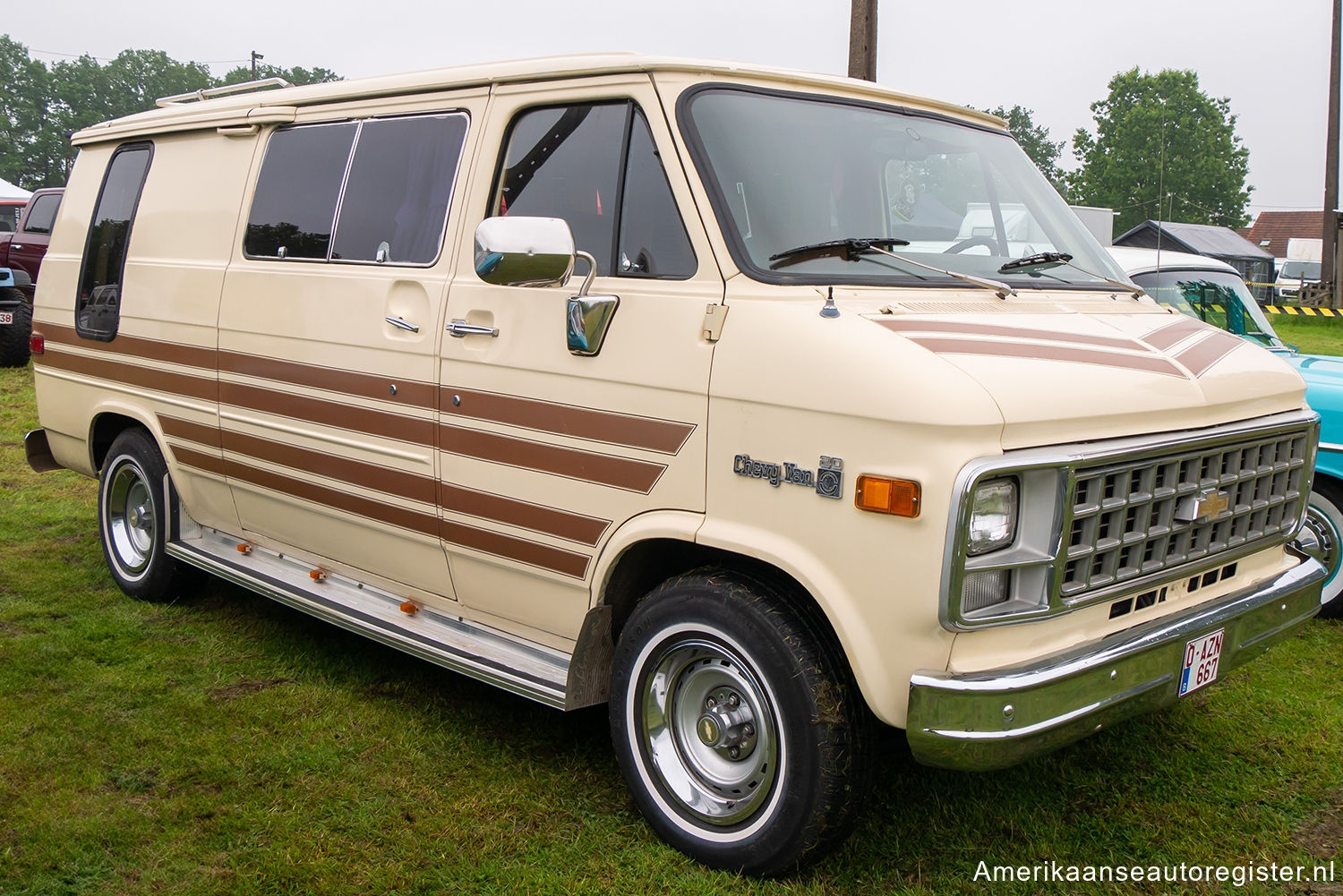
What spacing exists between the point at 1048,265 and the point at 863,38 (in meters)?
6.25

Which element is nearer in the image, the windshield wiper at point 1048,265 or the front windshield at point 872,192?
the front windshield at point 872,192

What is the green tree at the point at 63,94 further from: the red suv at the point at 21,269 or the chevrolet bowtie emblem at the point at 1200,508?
the chevrolet bowtie emblem at the point at 1200,508

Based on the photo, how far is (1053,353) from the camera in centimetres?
317

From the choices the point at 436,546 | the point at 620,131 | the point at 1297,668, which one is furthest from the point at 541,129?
the point at 1297,668

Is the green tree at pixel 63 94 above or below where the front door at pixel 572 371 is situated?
above

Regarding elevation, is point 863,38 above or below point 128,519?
above

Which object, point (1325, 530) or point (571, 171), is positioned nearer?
point (571, 171)

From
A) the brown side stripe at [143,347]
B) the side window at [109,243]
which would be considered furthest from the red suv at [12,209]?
the side window at [109,243]

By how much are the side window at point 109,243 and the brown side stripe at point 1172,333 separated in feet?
15.9

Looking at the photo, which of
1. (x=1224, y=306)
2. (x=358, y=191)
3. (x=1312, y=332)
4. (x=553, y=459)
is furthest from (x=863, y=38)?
(x=1312, y=332)

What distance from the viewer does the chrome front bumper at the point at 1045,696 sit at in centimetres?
280

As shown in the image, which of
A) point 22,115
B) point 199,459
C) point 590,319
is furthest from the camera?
point 22,115

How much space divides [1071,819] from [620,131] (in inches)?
107

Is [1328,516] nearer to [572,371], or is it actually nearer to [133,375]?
[572,371]
